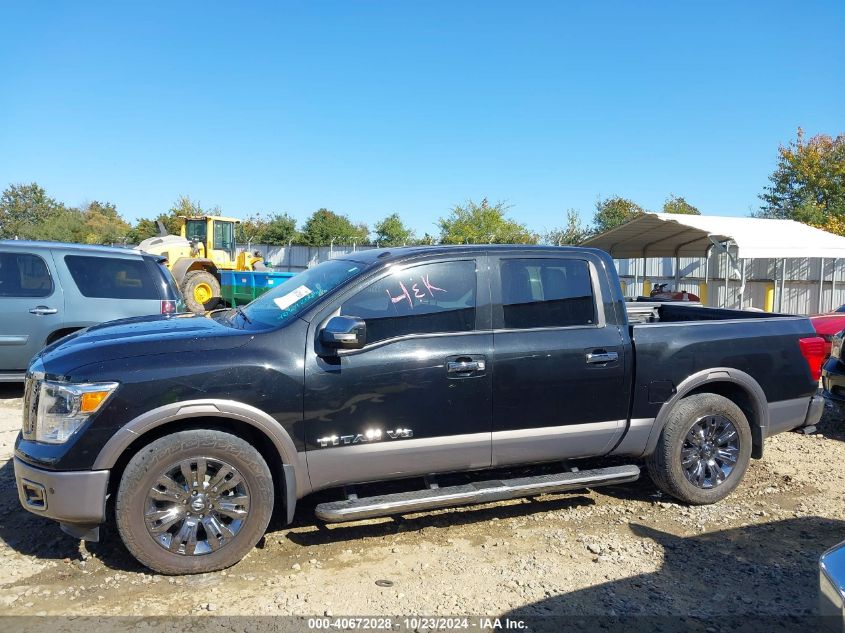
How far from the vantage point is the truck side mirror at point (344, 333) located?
12.5 feet

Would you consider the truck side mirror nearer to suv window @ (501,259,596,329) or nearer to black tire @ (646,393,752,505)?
suv window @ (501,259,596,329)

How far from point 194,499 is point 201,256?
57.9 feet

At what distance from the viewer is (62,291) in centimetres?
773

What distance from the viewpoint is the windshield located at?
4.20m

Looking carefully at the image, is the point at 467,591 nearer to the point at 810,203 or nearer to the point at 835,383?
the point at 835,383

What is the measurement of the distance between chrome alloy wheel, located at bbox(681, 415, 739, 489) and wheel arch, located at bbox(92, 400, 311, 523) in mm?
2893

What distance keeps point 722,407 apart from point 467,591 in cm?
256

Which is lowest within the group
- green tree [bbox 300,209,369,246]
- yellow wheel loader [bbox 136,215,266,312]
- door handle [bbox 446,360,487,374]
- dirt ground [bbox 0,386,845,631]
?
dirt ground [bbox 0,386,845,631]

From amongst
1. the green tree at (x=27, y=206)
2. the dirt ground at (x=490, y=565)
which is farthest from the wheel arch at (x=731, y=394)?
the green tree at (x=27, y=206)

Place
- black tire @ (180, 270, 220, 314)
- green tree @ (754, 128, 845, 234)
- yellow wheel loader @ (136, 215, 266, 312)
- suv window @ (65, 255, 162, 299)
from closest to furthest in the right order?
1. suv window @ (65, 255, 162, 299)
2. black tire @ (180, 270, 220, 314)
3. yellow wheel loader @ (136, 215, 266, 312)
4. green tree @ (754, 128, 845, 234)

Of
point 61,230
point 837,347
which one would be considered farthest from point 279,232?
point 837,347

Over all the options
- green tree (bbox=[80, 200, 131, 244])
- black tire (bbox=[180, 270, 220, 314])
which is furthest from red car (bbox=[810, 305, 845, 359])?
green tree (bbox=[80, 200, 131, 244])

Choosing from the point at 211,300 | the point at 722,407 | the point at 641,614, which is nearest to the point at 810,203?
the point at 211,300

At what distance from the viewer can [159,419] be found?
11.8 feet
